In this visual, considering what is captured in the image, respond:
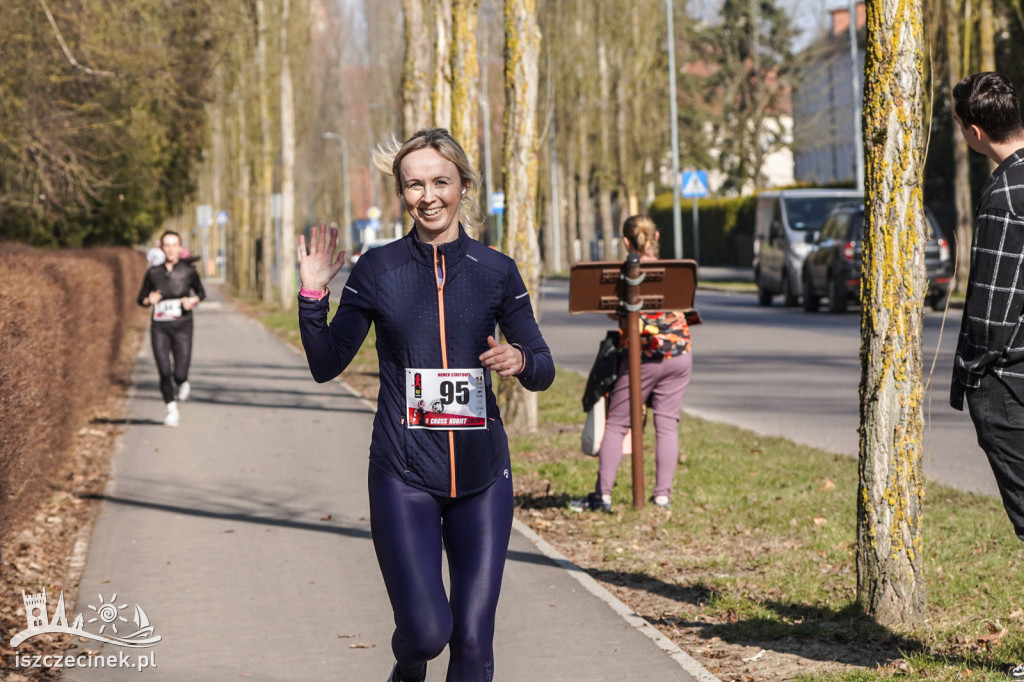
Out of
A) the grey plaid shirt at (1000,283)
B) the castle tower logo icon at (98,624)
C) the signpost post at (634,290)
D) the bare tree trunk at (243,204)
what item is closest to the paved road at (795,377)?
the signpost post at (634,290)

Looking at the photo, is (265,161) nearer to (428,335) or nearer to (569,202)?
(569,202)

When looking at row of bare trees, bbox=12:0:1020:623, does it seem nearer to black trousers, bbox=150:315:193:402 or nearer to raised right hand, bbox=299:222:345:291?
raised right hand, bbox=299:222:345:291

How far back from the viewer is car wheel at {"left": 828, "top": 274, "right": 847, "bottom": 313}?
84.4 feet

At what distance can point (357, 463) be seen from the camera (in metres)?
11.4

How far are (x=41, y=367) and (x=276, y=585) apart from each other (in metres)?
2.47

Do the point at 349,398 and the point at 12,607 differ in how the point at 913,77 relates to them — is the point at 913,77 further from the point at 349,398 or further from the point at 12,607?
the point at 349,398

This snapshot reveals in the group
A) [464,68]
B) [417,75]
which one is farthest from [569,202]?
[464,68]

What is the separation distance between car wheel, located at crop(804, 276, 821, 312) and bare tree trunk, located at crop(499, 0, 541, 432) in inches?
608

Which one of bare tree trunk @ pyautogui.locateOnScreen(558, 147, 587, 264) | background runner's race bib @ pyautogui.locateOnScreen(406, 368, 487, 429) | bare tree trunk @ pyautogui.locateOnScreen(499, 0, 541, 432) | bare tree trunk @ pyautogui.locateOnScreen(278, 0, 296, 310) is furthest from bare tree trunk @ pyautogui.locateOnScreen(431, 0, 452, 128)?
bare tree trunk @ pyautogui.locateOnScreen(558, 147, 587, 264)

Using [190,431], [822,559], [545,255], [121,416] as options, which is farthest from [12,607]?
[545,255]

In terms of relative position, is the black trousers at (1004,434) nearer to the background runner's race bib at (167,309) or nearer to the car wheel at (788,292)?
the background runner's race bib at (167,309)

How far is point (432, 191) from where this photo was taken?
423 centimetres

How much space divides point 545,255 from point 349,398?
145 feet

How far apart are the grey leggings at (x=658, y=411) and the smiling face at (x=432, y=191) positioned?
4.65m
